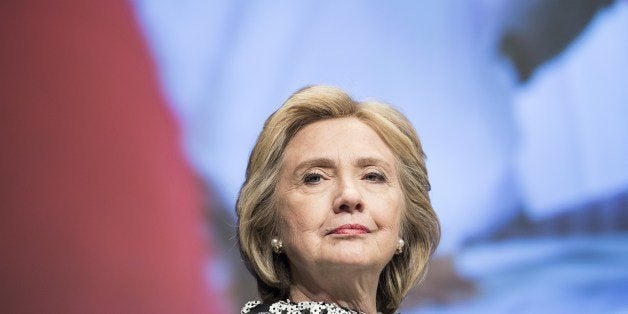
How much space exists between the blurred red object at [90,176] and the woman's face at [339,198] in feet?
3.25

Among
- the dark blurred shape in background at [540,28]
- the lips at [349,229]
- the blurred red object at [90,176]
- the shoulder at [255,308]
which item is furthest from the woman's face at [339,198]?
the dark blurred shape in background at [540,28]

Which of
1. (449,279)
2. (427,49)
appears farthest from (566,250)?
(427,49)

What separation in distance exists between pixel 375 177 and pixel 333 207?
0.17m

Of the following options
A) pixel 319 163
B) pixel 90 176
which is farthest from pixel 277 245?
pixel 90 176

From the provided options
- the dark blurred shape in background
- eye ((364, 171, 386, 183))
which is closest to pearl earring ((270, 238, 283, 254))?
eye ((364, 171, 386, 183))

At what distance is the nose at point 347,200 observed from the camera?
2.26 meters

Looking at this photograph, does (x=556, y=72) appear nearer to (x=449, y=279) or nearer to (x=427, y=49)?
(x=427, y=49)

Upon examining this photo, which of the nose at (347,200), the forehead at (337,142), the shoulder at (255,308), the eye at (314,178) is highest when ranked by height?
the forehead at (337,142)

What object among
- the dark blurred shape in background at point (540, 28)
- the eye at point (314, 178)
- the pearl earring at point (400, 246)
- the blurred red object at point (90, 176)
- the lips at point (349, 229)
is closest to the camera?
the lips at point (349, 229)

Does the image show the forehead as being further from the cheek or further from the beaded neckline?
the beaded neckline

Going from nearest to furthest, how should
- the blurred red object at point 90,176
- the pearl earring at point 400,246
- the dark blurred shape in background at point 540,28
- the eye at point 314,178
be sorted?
the eye at point 314,178 → the pearl earring at point 400,246 → the blurred red object at point 90,176 → the dark blurred shape in background at point 540,28

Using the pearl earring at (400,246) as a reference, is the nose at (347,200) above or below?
below

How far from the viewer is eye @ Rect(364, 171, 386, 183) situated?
2.38 m

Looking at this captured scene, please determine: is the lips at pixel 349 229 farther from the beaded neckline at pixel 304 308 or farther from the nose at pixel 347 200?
the beaded neckline at pixel 304 308
